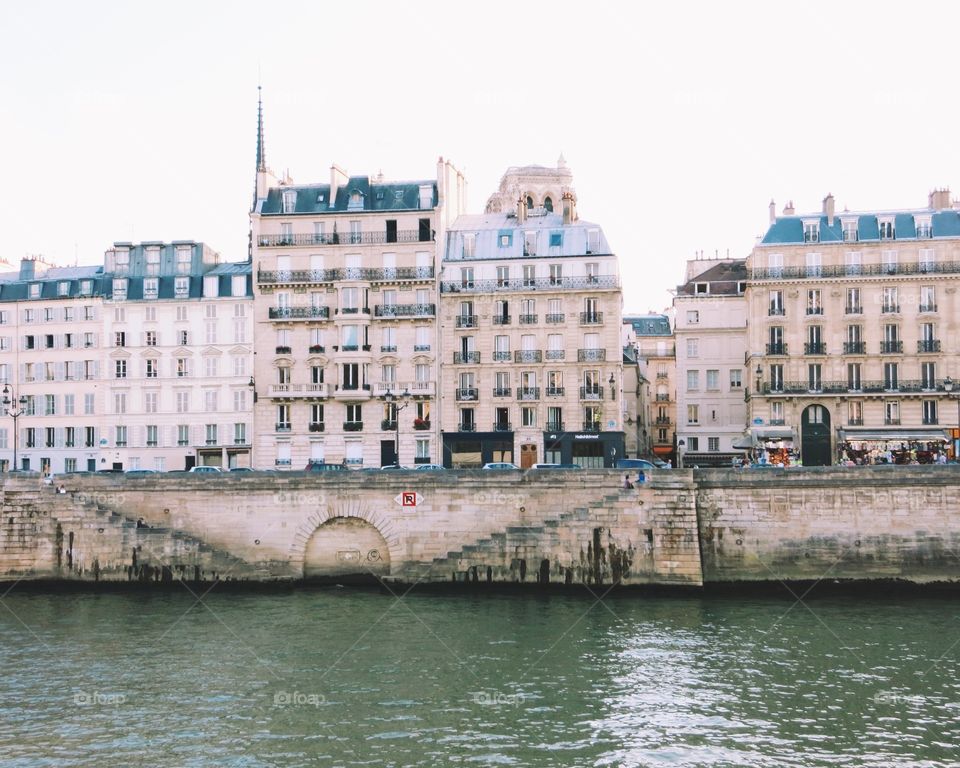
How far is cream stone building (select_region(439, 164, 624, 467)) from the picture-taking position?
62.0 meters

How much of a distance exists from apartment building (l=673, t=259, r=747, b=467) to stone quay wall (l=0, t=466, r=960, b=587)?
2670 cm

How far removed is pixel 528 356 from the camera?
205 feet

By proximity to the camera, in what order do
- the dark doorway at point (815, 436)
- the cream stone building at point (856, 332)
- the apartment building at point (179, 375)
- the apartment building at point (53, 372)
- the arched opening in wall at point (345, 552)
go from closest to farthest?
the arched opening in wall at point (345, 552), the cream stone building at point (856, 332), the dark doorway at point (815, 436), the apartment building at point (179, 375), the apartment building at point (53, 372)

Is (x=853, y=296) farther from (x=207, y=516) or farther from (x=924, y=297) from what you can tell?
(x=207, y=516)

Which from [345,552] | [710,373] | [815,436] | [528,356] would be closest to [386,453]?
[528,356]

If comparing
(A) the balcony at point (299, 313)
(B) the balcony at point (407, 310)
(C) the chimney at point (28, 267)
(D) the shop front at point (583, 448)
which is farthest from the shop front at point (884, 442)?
(C) the chimney at point (28, 267)

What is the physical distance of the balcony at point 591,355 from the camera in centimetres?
6206

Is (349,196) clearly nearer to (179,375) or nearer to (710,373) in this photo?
(179,375)

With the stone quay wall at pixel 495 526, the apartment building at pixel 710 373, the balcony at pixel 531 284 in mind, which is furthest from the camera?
the apartment building at pixel 710 373

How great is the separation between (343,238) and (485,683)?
40626 millimetres

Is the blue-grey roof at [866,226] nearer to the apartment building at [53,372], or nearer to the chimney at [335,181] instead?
the chimney at [335,181]

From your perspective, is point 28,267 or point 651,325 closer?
point 28,267

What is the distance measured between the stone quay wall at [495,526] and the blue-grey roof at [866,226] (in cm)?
2344

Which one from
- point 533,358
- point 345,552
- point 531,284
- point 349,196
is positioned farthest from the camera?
point 349,196
